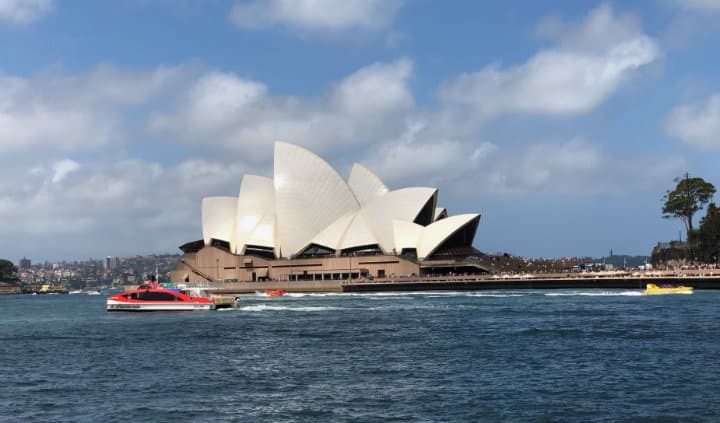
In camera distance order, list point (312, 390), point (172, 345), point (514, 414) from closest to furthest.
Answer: point (514, 414)
point (312, 390)
point (172, 345)

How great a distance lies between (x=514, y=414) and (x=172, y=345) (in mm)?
19672

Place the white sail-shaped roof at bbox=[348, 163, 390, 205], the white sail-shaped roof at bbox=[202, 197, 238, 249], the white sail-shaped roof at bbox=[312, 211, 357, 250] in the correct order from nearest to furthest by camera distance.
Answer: the white sail-shaped roof at bbox=[312, 211, 357, 250] < the white sail-shaped roof at bbox=[348, 163, 390, 205] < the white sail-shaped roof at bbox=[202, 197, 238, 249]

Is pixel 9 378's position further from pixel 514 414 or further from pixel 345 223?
pixel 345 223

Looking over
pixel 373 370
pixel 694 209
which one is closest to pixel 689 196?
pixel 694 209

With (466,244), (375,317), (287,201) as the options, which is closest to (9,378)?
(375,317)

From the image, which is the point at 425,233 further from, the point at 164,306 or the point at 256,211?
the point at 164,306

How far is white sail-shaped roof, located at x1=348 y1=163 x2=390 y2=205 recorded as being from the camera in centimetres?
10975

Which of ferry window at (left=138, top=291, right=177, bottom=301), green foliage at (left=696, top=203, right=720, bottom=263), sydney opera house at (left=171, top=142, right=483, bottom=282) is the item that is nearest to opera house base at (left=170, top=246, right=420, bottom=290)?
sydney opera house at (left=171, top=142, right=483, bottom=282)

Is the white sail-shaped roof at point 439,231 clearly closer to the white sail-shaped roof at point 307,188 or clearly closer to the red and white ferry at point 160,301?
the white sail-shaped roof at point 307,188

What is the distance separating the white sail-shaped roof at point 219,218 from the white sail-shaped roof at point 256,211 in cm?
446

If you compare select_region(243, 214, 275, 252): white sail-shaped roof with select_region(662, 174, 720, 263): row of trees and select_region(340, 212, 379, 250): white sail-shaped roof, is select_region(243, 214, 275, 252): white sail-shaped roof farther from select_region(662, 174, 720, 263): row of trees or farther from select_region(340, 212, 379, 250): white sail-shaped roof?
select_region(662, 174, 720, 263): row of trees

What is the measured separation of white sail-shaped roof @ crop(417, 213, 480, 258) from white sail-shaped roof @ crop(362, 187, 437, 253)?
300cm

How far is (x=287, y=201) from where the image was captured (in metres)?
105

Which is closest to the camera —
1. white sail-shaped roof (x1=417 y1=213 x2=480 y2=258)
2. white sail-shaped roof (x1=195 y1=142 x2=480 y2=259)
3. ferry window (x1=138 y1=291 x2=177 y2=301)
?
ferry window (x1=138 y1=291 x2=177 y2=301)
